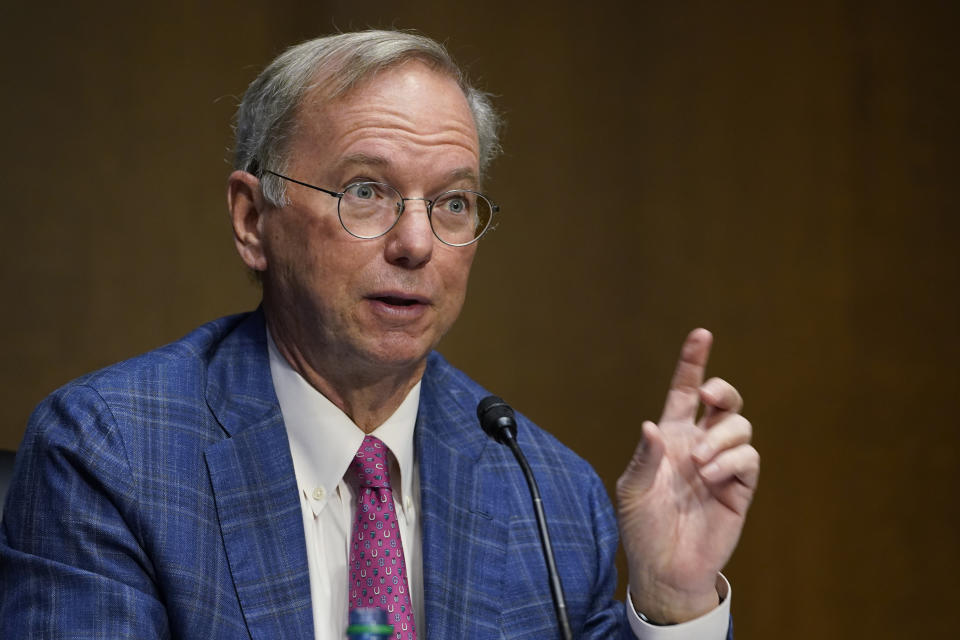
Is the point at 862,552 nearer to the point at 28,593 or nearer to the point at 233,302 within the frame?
the point at 233,302

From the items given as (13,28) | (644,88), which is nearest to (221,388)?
(13,28)

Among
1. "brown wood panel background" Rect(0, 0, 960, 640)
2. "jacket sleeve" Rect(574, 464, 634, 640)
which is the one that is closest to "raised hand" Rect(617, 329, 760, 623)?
"jacket sleeve" Rect(574, 464, 634, 640)

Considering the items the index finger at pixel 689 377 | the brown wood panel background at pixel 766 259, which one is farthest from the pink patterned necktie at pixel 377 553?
the brown wood panel background at pixel 766 259

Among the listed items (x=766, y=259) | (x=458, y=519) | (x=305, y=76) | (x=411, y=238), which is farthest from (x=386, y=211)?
(x=766, y=259)

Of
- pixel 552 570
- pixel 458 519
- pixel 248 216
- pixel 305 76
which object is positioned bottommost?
pixel 458 519

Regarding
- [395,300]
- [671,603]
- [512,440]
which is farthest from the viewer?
[395,300]

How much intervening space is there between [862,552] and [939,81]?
1300 millimetres

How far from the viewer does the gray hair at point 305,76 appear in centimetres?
172

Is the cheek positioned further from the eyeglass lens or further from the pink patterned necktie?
the pink patterned necktie

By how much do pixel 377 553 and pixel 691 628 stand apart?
1.55ft

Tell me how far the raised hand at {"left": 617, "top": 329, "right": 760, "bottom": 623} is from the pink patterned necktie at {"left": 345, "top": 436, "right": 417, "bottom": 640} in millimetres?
341

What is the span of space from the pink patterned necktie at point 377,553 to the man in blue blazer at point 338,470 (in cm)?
4

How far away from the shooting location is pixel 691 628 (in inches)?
61.1

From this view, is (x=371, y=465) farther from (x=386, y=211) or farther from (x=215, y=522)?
(x=386, y=211)
